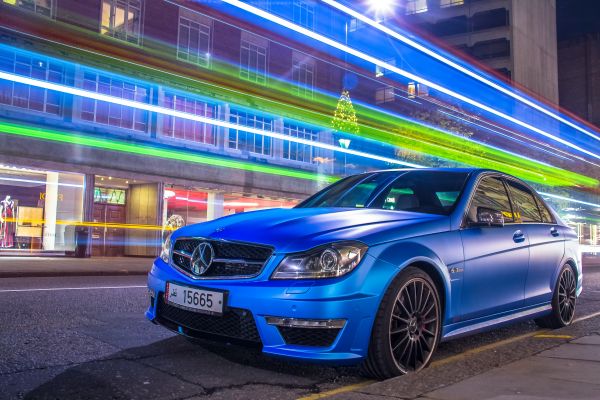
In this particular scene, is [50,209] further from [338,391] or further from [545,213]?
[338,391]

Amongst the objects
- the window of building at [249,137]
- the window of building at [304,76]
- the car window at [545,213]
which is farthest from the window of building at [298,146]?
the car window at [545,213]

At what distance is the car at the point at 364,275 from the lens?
3.21m

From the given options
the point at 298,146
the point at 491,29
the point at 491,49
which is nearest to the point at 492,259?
the point at 298,146

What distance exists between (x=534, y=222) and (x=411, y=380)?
2758 mm

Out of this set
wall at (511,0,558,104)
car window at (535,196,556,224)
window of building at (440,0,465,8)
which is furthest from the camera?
window of building at (440,0,465,8)

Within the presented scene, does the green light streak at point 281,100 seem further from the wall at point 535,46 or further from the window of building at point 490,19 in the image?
the window of building at point 490,19

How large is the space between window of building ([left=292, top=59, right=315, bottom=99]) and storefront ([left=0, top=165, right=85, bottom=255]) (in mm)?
14649

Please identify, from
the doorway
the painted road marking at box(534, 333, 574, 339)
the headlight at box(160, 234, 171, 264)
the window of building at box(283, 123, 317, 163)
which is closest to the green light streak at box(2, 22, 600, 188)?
the window of building at box(283, 123, 317, 163)

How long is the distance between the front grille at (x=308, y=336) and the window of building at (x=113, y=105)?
19636mm

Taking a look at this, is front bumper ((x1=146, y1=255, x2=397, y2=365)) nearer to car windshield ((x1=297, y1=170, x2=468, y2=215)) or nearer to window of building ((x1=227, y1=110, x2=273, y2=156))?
car windshield ((x1=297, y1=170, x2=468, y2=215))

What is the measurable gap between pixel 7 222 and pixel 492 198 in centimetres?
1909

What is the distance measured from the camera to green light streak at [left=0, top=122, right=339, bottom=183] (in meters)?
→ 18.7

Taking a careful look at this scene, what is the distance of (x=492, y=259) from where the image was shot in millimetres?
4352

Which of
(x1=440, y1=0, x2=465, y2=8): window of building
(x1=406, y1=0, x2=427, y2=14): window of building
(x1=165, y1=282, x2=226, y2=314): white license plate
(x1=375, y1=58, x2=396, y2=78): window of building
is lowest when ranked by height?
(x1=165, y1=282, x2=226, y2=314): white license plate
